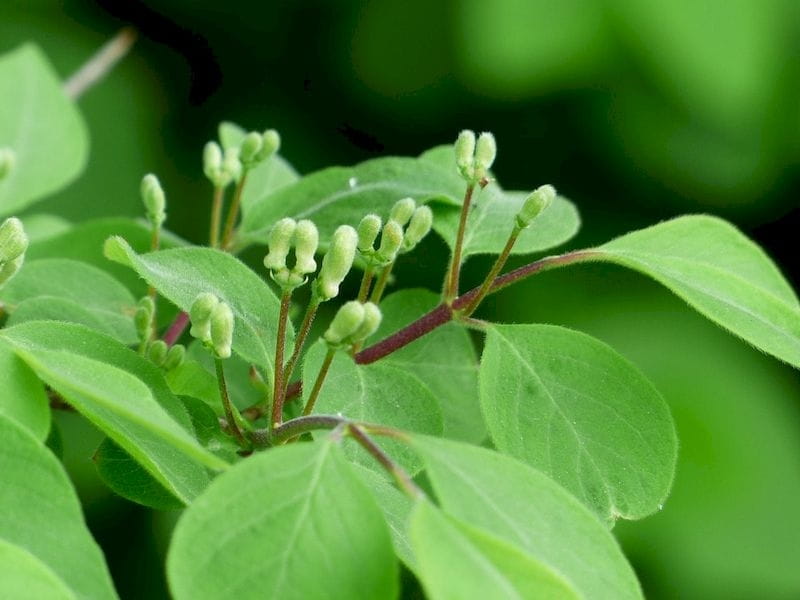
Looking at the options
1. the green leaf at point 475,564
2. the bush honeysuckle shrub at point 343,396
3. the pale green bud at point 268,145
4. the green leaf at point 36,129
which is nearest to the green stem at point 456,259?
the bush honeysuckle shrub at point 343,396

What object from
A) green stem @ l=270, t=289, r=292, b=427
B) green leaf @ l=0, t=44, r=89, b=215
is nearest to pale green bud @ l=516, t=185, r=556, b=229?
green stem @ l=270, t=289, r=292, b=427

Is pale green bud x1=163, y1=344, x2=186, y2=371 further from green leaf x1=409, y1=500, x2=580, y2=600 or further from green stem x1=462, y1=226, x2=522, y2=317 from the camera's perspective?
green leaf x1=409, y1=500, x2=580, y2=600

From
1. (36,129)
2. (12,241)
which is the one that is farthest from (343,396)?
(36,129)

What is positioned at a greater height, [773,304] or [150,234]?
[773,304]

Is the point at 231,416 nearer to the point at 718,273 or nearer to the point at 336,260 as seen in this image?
the point at 336,260

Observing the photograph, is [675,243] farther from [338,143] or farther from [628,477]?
[338,143]

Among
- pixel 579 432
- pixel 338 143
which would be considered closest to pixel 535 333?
pixel 579 432
